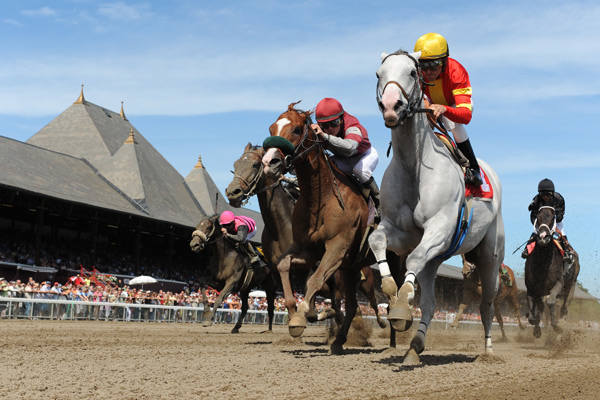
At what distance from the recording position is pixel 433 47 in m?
7.18

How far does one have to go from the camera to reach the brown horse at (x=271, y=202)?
888 centimetres

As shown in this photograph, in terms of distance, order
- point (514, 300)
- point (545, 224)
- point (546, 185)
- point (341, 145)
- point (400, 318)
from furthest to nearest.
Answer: point (514, 300)
point (546, 185)
point (545, 224)
point (341, 145)
point (400, 318)

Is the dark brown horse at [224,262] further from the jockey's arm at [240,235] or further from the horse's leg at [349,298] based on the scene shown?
the horse's leg at [349,298]

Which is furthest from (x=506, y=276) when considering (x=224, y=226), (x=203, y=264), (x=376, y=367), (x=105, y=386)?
(x=203, y=264)

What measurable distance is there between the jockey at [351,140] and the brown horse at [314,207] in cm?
26

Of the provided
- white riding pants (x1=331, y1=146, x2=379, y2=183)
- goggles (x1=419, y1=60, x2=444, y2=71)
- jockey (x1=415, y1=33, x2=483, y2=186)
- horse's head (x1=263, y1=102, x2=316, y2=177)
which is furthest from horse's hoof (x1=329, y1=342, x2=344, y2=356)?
goggles (x1=419, y1=60, x2=444, y2=71)

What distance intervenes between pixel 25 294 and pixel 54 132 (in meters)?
36.3

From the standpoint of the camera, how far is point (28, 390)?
4.88m

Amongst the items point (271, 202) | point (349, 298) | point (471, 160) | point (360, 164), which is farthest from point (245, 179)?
point (471, 160)

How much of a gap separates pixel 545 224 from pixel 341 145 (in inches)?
227

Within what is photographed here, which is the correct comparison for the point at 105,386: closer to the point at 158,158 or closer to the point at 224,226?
the point at 224,226

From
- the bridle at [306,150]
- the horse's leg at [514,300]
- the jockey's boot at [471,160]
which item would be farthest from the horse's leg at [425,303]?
the horse's leg at [514,300]

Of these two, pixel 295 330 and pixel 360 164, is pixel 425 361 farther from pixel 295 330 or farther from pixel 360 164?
pixel 360 164

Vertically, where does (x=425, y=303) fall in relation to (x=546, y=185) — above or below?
below
